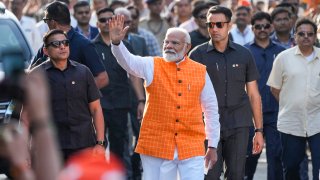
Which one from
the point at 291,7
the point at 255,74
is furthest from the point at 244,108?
the point at 291,7

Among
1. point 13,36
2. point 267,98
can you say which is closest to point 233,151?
point 267,98

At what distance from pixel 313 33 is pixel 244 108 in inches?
62.4

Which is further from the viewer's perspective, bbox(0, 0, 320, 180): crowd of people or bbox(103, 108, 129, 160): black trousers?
bbox(103, 108, 129, 160): black trousers

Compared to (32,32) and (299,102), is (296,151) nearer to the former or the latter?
(299,102)

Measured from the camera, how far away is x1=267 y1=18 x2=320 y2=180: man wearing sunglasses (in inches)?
426

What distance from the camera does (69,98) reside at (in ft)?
28.1

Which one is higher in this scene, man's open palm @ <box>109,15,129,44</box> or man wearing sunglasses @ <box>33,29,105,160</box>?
man's open palm @ <box>109,15,129,44</box>

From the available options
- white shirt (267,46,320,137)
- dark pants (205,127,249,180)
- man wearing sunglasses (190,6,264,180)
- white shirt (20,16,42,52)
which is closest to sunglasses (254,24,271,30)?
white shirt (267,46,320,137)

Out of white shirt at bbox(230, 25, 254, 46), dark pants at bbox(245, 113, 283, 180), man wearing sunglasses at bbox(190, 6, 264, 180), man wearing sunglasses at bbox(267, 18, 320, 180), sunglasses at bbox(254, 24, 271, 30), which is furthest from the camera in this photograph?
white shirt at bbox(230, 25, 254, 46)

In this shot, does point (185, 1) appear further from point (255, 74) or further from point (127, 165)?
point (255, 74)

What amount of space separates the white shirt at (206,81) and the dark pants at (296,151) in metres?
1.86

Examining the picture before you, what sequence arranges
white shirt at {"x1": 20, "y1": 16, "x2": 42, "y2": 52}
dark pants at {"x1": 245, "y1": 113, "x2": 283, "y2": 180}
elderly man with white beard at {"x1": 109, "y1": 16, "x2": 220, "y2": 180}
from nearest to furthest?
elderly man with white beard at {"x1": 109, "y1": 16, "x2": 220, "y2": 180}, dark pants at {"x1": 245, "y1": 113, "x2": 283, "y2": 180}, white shirt at {"x1": 20, "y1": 16, "x2": 42, "y2": 52}

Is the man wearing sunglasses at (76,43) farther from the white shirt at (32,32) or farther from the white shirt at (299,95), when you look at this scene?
the white shirt at (32,32)

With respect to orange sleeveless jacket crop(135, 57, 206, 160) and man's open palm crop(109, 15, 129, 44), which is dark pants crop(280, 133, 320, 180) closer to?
orange sleeveless jacket crop(135, 57, 206, 160)
